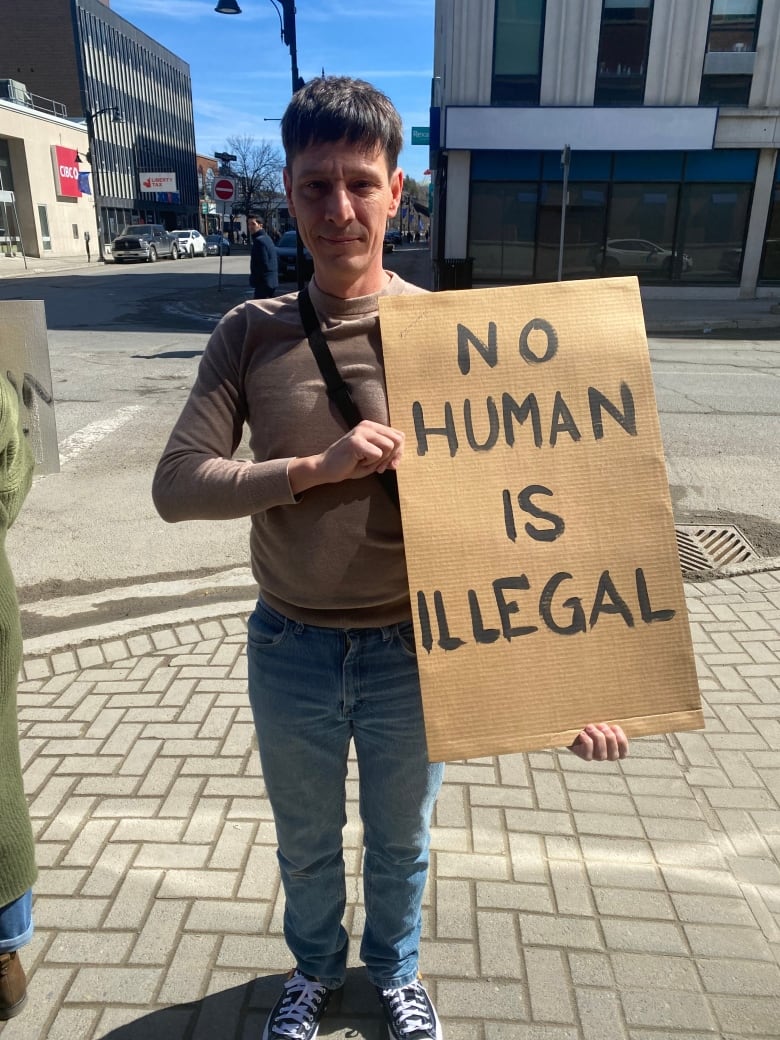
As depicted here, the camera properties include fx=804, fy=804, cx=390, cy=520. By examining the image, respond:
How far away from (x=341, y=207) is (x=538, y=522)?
715 millimetres

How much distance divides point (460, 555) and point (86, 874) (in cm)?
176

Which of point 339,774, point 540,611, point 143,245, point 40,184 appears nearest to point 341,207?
point 540,611

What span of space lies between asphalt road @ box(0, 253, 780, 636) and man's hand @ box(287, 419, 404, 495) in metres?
3.12

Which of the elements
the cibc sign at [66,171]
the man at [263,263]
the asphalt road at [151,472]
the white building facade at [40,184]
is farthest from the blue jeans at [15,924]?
the cibc sign at [66,171]

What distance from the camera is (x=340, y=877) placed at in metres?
2.01

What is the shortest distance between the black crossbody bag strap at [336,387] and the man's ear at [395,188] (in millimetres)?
297

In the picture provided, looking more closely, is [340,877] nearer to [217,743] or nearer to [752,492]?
[217,743]

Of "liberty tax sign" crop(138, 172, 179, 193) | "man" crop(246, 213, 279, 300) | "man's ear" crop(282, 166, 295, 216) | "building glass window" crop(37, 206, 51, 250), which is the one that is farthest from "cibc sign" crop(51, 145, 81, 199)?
"man's ear" crop(282, 166, 295, 216)

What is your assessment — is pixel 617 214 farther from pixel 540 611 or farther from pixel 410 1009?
pixel 410 1009

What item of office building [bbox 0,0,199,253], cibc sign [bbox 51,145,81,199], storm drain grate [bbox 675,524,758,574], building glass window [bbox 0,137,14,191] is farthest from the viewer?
office building [bbox 0,0,199,253]

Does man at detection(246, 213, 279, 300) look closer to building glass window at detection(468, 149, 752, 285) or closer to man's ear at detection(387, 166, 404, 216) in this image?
building glass window at detection(468, 149, 752, 285)

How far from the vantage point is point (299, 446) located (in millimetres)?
1604

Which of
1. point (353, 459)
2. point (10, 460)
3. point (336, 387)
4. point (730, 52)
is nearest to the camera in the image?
point (353, 459)

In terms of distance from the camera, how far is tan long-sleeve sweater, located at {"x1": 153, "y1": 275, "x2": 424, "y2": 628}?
160cm
